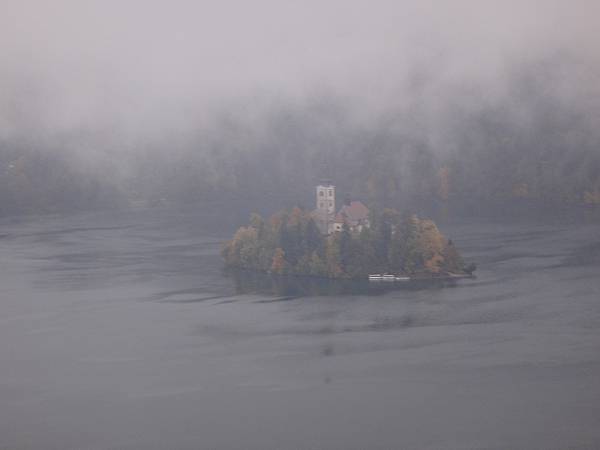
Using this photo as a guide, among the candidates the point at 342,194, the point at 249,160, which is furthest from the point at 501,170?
the point at 249,160

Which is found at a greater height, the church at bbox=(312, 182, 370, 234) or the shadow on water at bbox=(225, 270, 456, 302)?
the church at bbox=(312, 182, 370, 234)

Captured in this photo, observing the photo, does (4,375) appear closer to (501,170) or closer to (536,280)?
(536,280)

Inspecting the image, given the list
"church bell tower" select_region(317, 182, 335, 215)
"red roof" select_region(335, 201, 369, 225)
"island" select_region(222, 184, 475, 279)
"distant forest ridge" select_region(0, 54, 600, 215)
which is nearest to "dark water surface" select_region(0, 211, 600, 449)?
"island" select_region(222, 184, 475, 279)

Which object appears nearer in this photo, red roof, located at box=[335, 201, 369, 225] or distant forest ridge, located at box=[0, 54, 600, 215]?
red roof, located at box=[335, 201, 369, 225]

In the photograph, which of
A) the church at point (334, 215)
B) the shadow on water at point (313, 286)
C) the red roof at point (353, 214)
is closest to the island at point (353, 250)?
the shadow on water at point (313, 286)

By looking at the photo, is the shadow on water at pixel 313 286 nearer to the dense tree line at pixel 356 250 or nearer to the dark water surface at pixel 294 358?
the dark water surface at pixel 294 358

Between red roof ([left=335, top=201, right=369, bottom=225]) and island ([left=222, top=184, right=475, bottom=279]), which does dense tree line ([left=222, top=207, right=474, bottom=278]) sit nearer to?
island ([left=222, top=184, right=475, bottom=279])

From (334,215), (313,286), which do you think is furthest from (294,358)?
(334,215)
